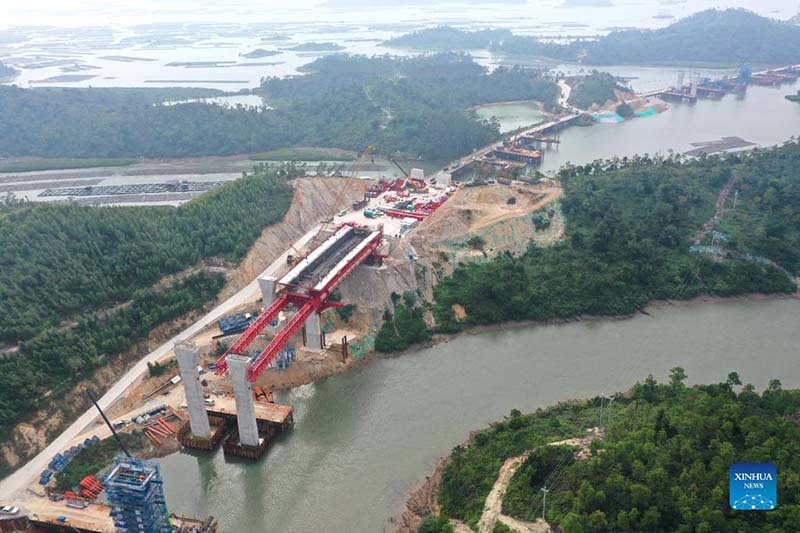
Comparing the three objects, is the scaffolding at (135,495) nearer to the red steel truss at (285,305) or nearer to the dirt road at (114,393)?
the red steel truss at (285,305)

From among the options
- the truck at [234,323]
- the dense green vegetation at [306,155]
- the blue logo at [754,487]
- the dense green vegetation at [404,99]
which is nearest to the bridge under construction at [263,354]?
the truck at [234,323]

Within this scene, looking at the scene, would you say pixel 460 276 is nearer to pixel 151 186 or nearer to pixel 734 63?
pixel 151 186

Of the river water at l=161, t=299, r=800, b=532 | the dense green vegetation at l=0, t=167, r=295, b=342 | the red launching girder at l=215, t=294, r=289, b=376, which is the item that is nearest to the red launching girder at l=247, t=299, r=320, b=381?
the red launching girder at l=215, t=294, r=289, b=376

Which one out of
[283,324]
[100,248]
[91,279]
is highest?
[100,248]

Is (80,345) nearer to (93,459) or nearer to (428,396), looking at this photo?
(93,459)

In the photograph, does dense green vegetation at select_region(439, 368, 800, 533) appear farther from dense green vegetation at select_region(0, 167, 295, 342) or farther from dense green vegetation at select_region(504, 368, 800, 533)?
dense green vegetation at select_region(0, 167, 295, 342)

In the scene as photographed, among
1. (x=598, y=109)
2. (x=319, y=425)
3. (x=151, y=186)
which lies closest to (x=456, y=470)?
(x=319, y=425)

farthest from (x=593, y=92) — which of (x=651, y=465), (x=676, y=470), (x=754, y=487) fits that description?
(x=754, y=487)
